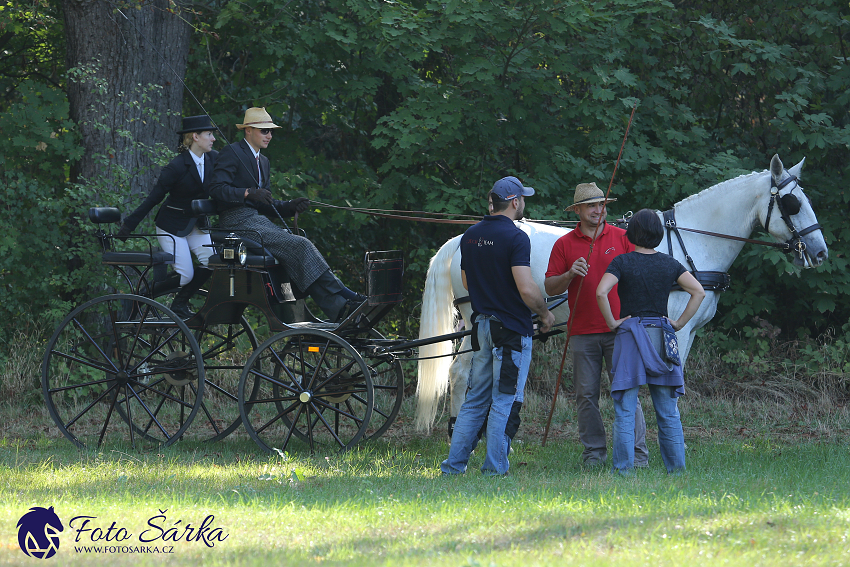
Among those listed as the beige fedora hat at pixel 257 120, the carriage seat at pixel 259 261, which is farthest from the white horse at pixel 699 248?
the beige fedora hat at pixel 257 120

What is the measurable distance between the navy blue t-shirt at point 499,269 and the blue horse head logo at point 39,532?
2.74 metres

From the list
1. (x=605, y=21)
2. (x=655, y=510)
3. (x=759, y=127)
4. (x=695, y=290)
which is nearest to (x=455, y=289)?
(x=695, y=290)

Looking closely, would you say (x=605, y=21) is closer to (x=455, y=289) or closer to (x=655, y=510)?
(x=455, y=289)

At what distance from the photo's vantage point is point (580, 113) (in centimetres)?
897

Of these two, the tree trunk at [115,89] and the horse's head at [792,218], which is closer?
the horse's head at [792,218]

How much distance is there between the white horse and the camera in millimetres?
6492

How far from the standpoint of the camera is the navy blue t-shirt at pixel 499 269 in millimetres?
5402

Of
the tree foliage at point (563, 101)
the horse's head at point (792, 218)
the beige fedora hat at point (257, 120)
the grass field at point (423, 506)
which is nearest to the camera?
the grass field at point (423, 506)

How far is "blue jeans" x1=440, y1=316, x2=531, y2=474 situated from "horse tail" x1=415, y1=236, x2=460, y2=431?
1.21 meters

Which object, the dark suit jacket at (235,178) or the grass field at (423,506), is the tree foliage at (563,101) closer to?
the dark suit jacket at (235,178)

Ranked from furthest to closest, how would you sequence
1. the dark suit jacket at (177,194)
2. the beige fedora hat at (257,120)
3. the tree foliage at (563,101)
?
the tree foliage at (563,101) < the dark suit jacket at (177,194) < the beige fedora hat at (257,120)

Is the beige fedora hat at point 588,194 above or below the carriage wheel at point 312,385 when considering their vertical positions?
above

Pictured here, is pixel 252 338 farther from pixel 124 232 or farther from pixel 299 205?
pixel 299 205

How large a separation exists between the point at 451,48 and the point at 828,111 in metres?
4.09
